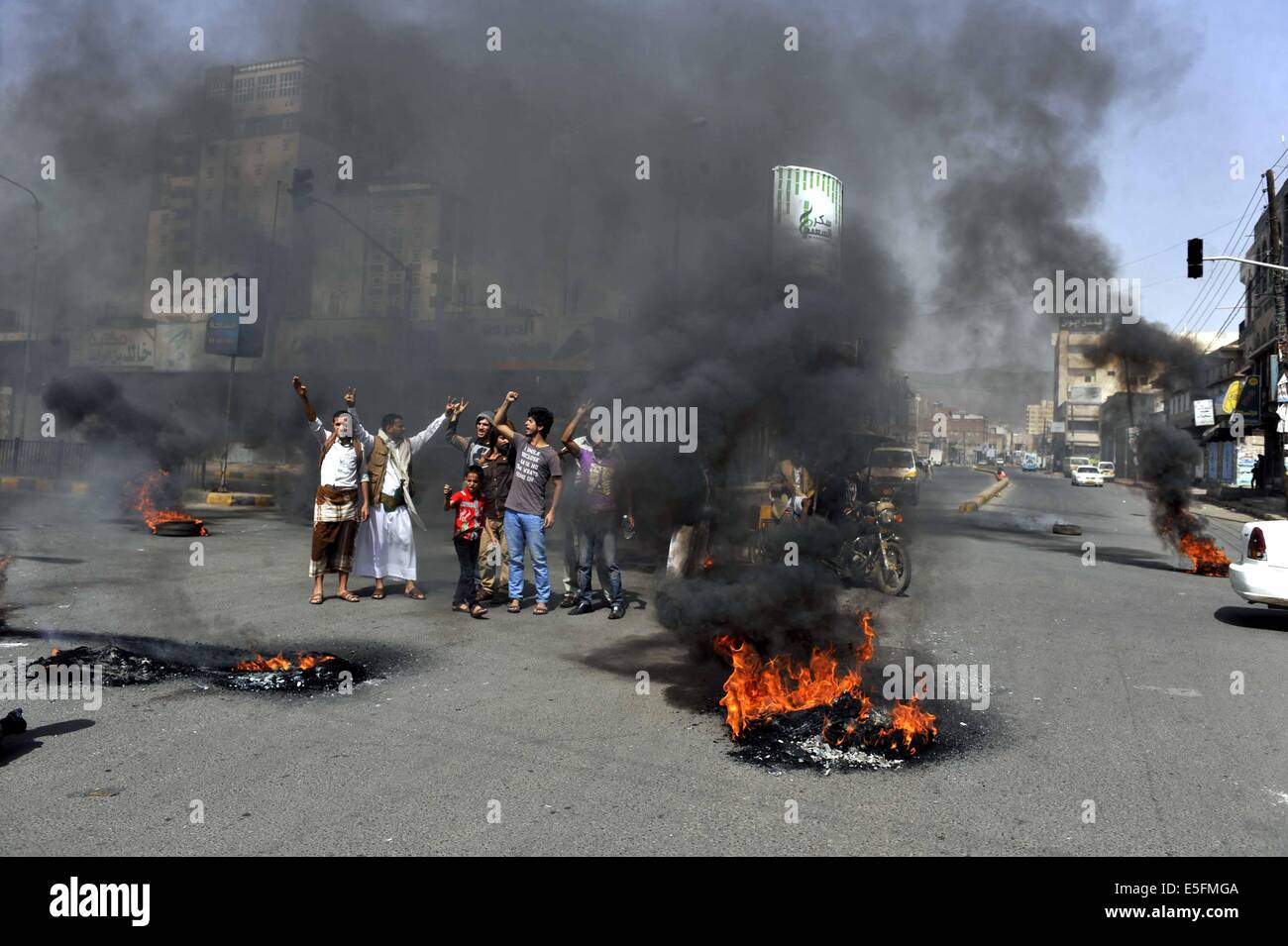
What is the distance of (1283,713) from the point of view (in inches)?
179

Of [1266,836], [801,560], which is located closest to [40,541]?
[801,560]

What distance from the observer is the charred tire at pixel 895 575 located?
7945 millimetres

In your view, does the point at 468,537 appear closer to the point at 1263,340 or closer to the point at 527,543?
the point at 527,543

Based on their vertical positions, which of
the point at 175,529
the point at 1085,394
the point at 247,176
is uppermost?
the point at 247,176

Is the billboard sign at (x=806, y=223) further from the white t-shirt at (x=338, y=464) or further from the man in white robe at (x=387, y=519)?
the white t-shirt at (x=338, y=464)

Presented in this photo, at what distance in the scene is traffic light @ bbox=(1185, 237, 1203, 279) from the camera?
16031 millimetres

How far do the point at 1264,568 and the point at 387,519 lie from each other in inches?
276

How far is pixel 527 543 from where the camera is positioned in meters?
6.63

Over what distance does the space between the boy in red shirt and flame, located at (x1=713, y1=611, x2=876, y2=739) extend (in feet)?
9.29

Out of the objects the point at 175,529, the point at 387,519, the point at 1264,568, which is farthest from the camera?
the point at 175,529

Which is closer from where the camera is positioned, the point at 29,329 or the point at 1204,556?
the point at 1204,556

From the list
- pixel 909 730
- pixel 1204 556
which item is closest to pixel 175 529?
pixel 909 730

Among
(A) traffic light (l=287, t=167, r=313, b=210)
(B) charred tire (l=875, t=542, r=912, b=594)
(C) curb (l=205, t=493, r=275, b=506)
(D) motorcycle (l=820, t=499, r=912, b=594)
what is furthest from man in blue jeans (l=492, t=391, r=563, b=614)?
(C) curb (l=205, t=493, r=275, b=506)

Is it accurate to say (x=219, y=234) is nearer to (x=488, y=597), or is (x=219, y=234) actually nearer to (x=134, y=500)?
(x=134, y=500)
